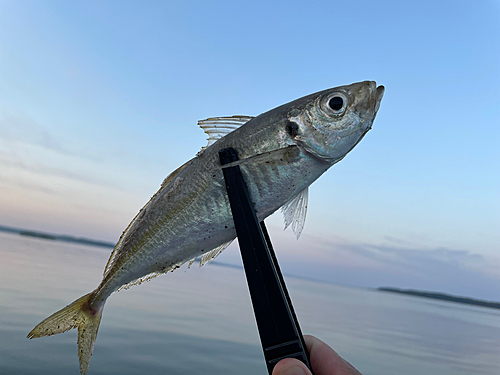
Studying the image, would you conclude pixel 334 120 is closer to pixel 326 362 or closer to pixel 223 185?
pixel 223 185

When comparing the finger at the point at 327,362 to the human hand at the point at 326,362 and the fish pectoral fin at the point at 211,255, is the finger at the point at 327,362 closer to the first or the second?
the human hand at the point at 326,362

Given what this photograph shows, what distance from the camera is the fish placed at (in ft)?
7.65

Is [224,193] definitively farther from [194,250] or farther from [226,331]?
[226,331]

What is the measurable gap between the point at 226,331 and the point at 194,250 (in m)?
12.3

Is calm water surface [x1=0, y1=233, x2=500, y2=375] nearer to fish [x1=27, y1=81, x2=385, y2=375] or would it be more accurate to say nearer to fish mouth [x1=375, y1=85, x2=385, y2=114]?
fish [x1=27, y1=81, x2=385, y2=375]

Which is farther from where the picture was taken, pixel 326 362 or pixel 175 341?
pixel 175 341

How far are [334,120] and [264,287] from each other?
47.0 inches

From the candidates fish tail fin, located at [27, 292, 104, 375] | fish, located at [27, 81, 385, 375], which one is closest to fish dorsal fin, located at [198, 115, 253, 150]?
fish, located at [27, 81, 385, 375]

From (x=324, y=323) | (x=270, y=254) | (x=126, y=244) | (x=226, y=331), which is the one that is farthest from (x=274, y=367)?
(x=324, y=323)

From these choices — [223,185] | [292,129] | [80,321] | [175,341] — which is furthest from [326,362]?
[175,341]

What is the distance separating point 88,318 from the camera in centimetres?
266

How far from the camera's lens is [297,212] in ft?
8.30

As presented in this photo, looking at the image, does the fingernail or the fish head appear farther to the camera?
the fish head

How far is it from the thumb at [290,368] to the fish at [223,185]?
34.3 inches
